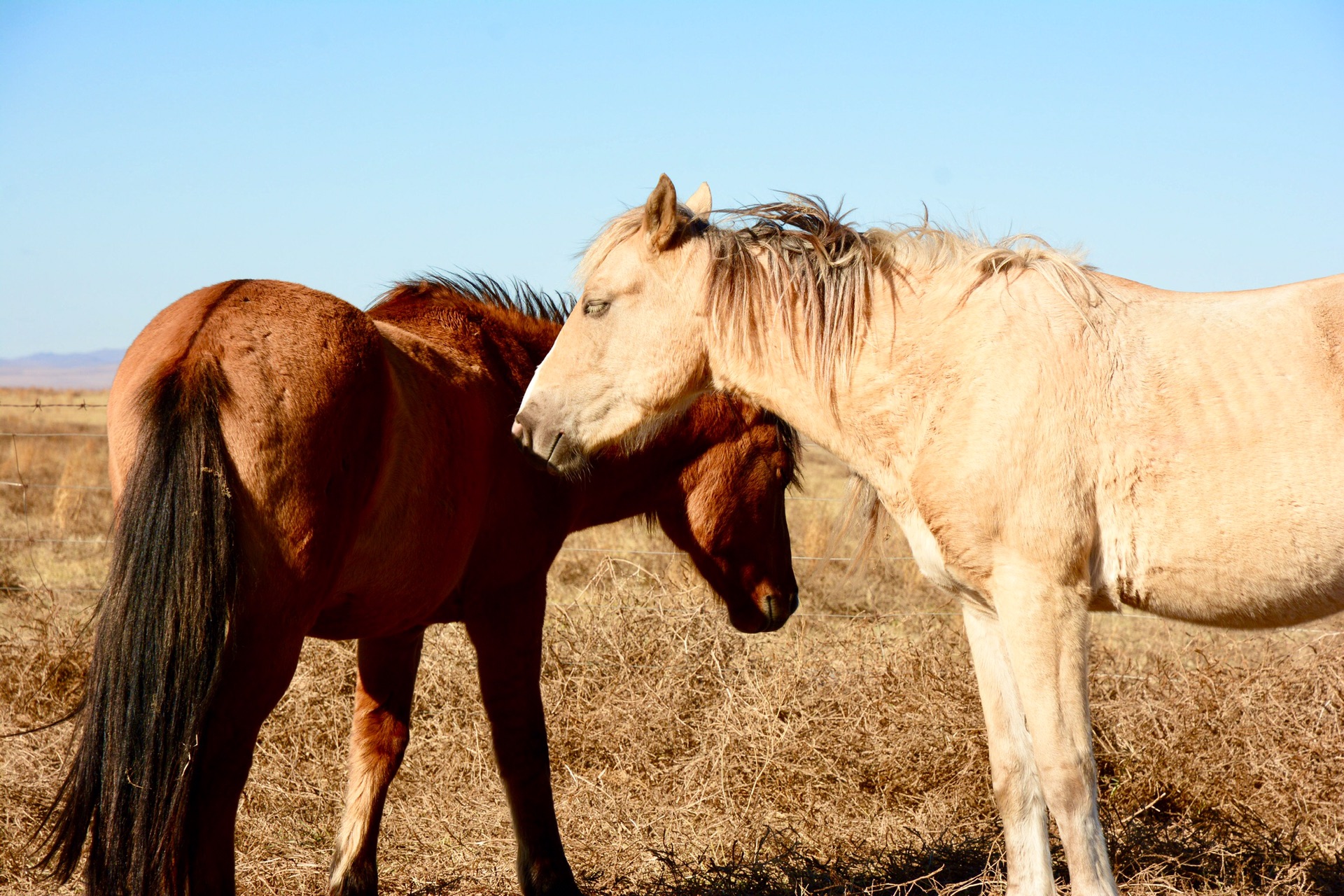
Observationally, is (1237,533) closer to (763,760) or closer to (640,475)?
(640,475)

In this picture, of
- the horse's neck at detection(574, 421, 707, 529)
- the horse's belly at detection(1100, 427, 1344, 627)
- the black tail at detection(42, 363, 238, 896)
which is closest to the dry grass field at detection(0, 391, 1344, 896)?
the horse's neck at detection(574, 421, 707, 529)

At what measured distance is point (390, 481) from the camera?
2.79 m

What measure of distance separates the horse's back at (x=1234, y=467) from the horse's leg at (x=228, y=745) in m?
2.16

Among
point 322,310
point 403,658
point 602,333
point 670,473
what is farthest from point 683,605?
point 322,310

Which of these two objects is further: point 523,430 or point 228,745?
point 523,430

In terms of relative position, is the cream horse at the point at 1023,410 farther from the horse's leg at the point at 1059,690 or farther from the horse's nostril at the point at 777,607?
the horse's nostril at the point at 777,607

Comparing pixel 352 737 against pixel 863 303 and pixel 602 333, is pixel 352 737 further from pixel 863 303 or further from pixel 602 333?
pixel 863 303

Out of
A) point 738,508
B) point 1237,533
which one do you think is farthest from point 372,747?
point 1237,533

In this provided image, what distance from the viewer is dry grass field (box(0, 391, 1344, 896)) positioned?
368 cm

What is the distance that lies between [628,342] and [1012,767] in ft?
5.70

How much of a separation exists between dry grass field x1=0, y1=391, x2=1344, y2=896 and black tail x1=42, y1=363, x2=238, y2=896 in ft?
4.39

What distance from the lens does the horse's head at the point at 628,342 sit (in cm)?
297

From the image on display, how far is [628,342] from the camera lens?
2.98 meters

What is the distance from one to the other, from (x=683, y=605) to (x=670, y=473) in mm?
1419
